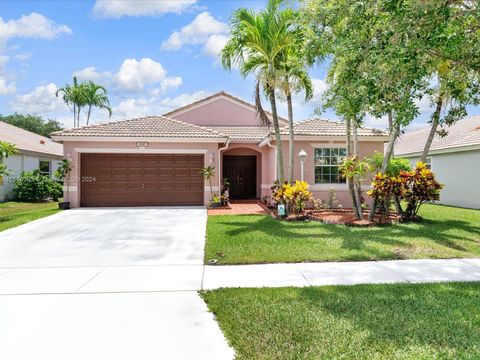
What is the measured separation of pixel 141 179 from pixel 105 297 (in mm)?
12716

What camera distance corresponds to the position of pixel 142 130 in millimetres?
17688

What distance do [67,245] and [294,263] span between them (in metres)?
5.97

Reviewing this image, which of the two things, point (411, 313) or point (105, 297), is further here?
point (105, 297)

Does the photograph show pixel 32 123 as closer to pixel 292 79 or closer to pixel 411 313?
pixel 292 79

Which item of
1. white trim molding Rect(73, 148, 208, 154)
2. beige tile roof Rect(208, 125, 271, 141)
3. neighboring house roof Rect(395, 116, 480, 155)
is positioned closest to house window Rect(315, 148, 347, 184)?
beige tile roof Rect(208, 125, 271, 141)

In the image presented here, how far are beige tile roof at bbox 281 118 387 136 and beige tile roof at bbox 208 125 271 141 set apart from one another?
3.33 m

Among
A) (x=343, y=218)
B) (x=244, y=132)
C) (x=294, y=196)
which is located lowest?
(x=343, y=218)

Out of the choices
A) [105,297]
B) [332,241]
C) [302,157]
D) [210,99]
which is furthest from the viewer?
[210,99]

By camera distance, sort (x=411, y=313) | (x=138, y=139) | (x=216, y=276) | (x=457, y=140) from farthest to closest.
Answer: (x=457, y=140) → (x=138, y=139) → (x=216, y=276) → (x=411, y=313)

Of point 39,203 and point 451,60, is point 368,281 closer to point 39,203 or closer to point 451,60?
point 451,60

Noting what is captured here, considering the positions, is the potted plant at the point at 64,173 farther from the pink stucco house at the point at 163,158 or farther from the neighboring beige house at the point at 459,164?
the neighboring beige house at the point at 459,164

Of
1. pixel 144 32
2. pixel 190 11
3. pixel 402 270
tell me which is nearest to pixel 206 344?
pixel 402 270

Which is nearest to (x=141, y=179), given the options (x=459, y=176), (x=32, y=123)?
(x=459, y=176)

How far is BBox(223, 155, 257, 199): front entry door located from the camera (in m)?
22.0
